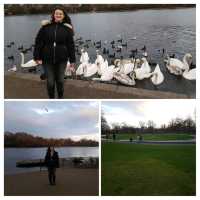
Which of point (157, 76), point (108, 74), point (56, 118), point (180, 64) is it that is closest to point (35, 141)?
point (56, 118)

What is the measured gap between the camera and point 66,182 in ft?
12.6

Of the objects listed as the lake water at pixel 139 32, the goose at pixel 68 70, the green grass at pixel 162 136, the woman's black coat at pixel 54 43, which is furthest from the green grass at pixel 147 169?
the woman's black coat at pixel 54 43

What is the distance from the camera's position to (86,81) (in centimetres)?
389

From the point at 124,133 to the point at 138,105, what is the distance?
0.22 meters

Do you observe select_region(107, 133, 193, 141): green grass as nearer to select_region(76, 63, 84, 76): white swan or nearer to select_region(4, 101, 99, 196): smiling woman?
select_region(4, 101, 99, 196): smiling woman

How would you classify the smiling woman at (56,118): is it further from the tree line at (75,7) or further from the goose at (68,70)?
the tree line at (75,7)

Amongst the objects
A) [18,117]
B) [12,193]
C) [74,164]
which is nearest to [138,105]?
[74,164]

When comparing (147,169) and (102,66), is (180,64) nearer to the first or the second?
(102,66)

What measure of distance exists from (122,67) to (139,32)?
270 millimetres

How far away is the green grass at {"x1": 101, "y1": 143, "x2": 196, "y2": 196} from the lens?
3.84 meters

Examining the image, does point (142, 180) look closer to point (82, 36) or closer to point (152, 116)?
point (152, 116)

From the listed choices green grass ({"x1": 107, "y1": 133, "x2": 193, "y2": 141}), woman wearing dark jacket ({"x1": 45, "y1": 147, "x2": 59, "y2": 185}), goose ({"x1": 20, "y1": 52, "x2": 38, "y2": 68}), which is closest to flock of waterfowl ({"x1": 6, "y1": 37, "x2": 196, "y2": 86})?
goose ({"x1": 20, "y1": 52, "x2": 38, "y2": 68})

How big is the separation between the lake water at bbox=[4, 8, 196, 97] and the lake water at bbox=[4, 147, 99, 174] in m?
0.57

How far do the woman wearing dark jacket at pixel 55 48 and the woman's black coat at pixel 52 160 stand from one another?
1.34 feet
